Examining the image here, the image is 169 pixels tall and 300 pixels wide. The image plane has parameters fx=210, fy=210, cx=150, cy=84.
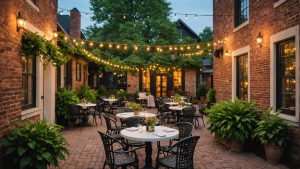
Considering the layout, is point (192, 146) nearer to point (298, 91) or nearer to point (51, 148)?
point (51, 148)

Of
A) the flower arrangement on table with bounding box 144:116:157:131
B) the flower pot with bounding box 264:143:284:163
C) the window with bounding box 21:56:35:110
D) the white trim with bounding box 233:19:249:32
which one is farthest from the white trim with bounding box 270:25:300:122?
the window with bounding box 21:56:35:110

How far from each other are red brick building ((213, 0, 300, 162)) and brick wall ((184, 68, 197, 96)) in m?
8.96

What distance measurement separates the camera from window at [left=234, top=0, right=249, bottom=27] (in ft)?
A: 21.6

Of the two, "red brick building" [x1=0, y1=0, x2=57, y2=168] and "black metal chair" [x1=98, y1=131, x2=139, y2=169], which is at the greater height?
"red brick building" [x1=0, y1=0, x2=57, y2=168]

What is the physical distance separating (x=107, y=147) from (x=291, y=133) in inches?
150

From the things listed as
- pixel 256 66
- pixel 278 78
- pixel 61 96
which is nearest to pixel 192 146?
pixel 278 78

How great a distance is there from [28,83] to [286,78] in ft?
20.3

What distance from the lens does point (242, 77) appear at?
270 inches

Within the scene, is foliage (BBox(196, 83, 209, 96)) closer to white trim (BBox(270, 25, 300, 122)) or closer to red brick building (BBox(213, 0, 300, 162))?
red brick building (BBox(213, 0, 300, 162))

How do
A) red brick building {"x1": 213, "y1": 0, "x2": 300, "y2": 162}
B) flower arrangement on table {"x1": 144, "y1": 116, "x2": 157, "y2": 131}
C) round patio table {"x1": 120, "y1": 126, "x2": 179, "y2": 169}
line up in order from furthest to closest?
red brick building {"x1": 213, "y1": 0, "x2": 300, "y2": 162} → flower arrangement on table {"x1": 144, "y1": 116, "x2": 157, "y2": 131} → round patio table {"x1": 120, "y1": 126, "x2": 179, "y2": 169}

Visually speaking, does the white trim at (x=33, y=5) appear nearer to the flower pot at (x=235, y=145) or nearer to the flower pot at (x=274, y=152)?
the flower pot at (x=235, y=145)

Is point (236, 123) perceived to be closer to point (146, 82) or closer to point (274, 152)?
point (274, 152)

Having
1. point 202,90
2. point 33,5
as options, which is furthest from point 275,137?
→ point 202,90

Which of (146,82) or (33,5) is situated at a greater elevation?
(33,5)
